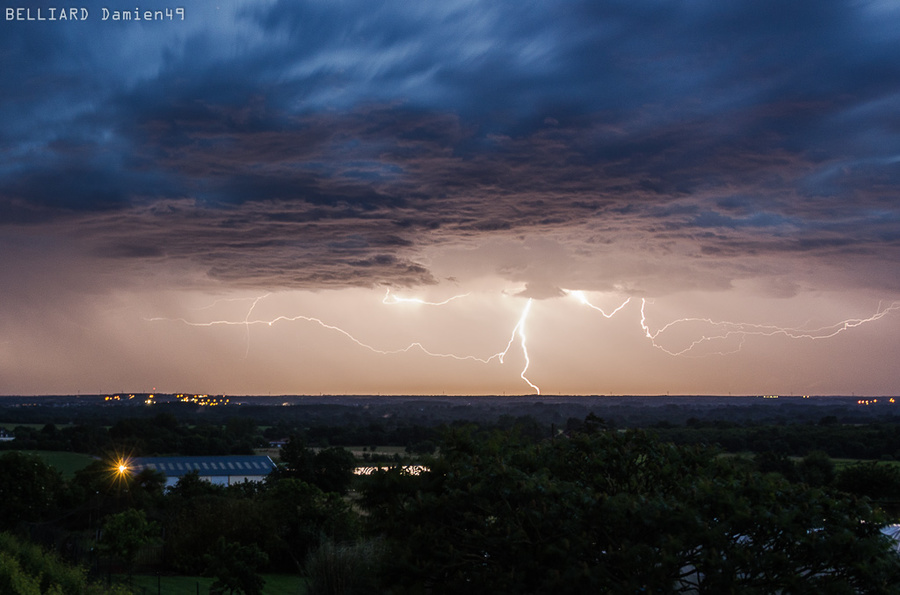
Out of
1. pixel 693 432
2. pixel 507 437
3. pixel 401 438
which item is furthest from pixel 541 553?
pixel 401 438

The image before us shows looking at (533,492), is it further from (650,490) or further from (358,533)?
(358,533)

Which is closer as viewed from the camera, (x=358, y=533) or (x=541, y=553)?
(x=541, y=553)

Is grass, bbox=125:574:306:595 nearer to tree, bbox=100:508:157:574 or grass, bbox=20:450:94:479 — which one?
tree, bbox=100:508:157:574

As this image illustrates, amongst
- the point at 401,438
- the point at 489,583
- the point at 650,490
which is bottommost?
the point at 401,438

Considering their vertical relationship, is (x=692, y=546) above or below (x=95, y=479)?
above

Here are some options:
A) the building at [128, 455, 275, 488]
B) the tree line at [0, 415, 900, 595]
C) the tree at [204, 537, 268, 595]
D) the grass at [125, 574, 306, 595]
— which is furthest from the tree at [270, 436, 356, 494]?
the tree line at [0, 415, 900, 595]

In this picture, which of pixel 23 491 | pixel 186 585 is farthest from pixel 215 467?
pixel 186 585

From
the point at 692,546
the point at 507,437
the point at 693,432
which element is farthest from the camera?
the point at 693,432
